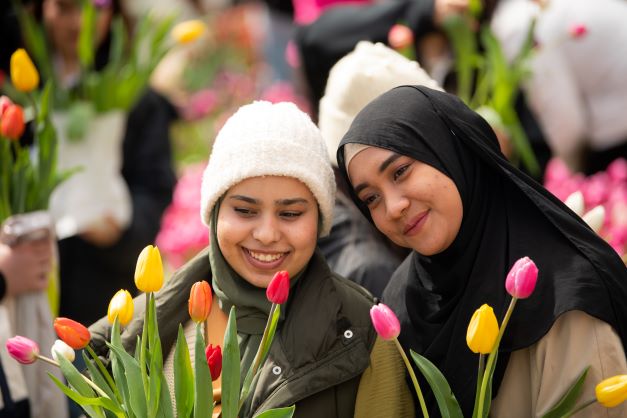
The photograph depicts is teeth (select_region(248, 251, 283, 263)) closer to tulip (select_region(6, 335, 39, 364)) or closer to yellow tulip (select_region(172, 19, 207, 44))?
tulip (select_region(6, 335, 39, 364))

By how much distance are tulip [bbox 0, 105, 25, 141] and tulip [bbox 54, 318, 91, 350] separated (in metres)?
0.85

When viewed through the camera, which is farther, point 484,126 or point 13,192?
point 13,192

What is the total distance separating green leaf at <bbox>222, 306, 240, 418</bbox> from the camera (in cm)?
222

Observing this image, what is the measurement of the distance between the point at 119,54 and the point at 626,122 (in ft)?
6.84

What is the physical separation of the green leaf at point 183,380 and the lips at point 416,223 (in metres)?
0.58

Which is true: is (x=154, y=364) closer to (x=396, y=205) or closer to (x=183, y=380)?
(x=183, y=380)

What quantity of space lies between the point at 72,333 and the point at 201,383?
0.89 feet

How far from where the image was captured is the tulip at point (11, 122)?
2877 millimetres

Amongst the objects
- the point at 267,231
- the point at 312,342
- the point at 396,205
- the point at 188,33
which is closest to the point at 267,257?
the point at 267,231

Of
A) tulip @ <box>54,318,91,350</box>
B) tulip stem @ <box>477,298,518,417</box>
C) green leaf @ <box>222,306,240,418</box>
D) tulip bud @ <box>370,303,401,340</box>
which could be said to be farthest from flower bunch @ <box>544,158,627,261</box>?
tulip @ <box>54,318,91,350</box>

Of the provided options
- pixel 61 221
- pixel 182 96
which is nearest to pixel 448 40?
pixel 61 221

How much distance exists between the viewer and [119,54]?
13.1 feet

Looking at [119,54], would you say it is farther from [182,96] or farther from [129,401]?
[182,96]

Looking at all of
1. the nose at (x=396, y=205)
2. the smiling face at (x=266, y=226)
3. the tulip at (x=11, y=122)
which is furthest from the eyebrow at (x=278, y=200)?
the tulip at (x=11, y=122)
